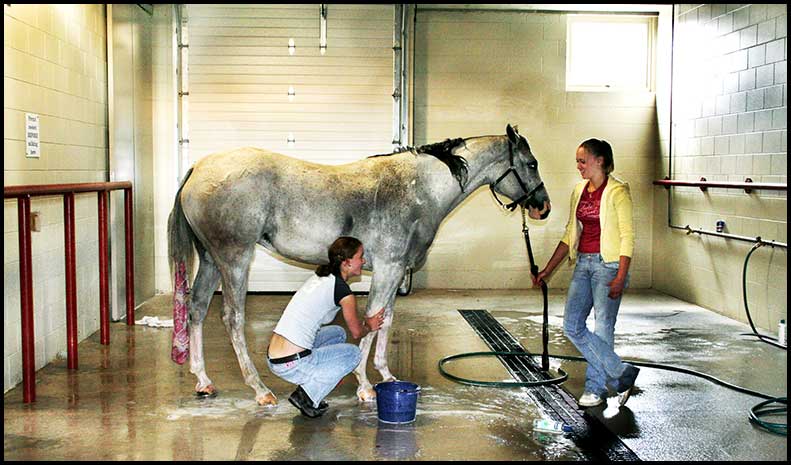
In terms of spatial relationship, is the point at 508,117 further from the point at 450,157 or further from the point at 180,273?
A: the point at 180,273

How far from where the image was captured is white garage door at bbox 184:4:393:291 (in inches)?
351

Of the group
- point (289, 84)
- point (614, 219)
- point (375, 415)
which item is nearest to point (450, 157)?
point (614, 219)

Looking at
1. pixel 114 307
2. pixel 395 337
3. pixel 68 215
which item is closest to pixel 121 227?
pixel 114 307

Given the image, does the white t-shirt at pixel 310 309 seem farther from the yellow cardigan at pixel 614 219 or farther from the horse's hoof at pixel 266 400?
the yellow cardigan at pixel 614 219

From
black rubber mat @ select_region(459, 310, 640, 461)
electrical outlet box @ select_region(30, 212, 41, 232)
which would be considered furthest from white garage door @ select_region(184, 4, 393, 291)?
electrical outlet box @ select_region(30, 212, 41, 232)

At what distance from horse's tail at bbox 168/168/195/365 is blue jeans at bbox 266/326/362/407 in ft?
3.05

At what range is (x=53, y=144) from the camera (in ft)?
19.2

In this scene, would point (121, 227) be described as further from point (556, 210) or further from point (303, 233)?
point (556, 210)

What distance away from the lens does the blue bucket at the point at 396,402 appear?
14.0 ft

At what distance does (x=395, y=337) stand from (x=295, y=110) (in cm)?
332

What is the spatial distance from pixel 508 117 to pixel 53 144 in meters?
5.17

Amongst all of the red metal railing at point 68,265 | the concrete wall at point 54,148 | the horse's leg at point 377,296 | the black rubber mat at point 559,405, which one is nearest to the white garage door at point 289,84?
the concrete wall at point 54,148

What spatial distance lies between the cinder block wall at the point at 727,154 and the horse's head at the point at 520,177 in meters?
2.44

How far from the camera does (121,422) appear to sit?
14.2 ft
